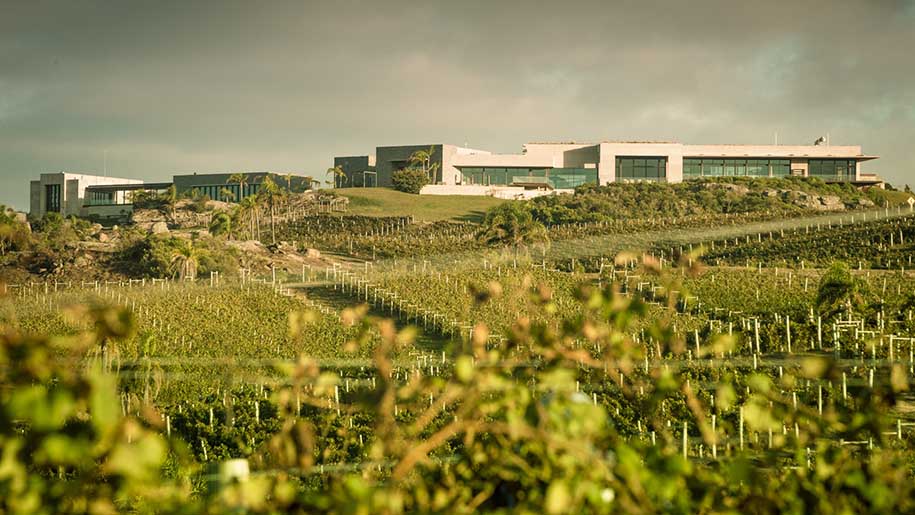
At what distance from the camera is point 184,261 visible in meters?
29.8

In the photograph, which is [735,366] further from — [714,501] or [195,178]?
[195,178]

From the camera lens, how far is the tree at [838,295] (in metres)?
16.8

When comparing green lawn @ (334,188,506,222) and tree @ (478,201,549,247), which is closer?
tree @ (478,201,549,247)

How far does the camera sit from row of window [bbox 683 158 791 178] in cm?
5862

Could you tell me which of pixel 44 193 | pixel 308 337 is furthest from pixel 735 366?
pixel 44 193

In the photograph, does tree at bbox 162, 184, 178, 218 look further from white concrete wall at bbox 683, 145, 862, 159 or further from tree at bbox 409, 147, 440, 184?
white concrete wall at bbox 683, 145, 862, 159

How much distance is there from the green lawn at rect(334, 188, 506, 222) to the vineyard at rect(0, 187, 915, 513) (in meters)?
6.35

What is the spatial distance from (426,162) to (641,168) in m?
15.5

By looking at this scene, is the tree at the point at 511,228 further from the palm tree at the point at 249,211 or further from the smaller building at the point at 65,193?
the smaller building at the point at 65,193

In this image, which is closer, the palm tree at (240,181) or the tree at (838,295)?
the tree at (838,295)

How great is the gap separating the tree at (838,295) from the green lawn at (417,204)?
32552 mm

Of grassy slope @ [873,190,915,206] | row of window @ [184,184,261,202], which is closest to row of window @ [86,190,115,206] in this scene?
row of window @ [184,184,261,202]

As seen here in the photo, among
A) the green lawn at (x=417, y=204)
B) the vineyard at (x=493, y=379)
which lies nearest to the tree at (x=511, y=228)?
the vineyard at (x=493, y=379)

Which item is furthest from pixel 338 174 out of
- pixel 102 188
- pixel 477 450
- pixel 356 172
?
pixel 477 450
